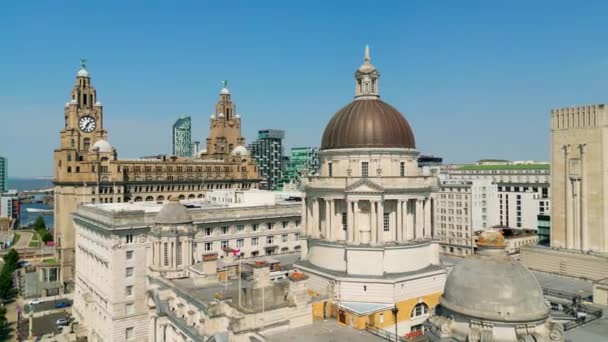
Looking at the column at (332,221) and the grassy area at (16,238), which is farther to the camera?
the grassy area at (16,238)

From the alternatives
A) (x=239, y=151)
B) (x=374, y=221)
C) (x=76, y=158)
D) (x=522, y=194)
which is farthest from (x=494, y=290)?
(x=522, y=194)

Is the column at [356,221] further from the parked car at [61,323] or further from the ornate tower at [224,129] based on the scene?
the ornate tower at [224,129]

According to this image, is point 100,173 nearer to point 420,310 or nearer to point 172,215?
point 172,215

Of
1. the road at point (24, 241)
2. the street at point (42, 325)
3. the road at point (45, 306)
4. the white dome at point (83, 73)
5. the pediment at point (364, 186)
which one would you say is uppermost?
the white dome at point (83, 73)

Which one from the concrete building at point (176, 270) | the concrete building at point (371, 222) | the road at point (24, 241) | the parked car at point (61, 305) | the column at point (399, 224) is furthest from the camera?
the road at point (24, 241)

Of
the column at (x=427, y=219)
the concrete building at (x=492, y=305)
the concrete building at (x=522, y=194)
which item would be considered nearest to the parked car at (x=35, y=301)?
the column at (x=427, y=219)

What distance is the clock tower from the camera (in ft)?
339

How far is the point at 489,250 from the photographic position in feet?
78.3

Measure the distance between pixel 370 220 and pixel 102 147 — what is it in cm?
7972

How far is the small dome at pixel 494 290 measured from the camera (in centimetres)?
2219

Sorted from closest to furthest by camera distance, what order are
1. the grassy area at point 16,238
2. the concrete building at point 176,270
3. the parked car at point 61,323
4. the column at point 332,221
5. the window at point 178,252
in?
the concrete building at point 176,270 → the column at point 332,221 → the window at point 178,252 → the parked car at point 61,323 → the grassy area at point 16,238

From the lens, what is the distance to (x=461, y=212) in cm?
12875

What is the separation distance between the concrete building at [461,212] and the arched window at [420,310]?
76.9 m

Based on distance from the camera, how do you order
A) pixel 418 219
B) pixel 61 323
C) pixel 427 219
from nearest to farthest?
1. pixel 418 219
2. pixel 427 219
3. pixel 61 323
